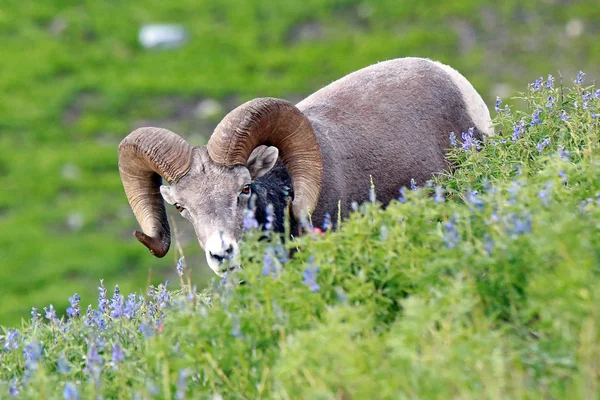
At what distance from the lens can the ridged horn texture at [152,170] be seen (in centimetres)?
982

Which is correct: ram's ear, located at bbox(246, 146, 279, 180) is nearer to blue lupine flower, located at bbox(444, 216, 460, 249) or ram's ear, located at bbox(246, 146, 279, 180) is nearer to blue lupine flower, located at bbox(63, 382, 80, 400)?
blue lupine flower, located at bbox(444, 216, 460, 249)

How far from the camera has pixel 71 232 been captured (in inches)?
989

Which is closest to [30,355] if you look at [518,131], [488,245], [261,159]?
[488,245]

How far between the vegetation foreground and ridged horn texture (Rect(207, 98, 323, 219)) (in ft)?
9.65

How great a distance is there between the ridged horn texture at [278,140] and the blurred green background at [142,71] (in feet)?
41.3

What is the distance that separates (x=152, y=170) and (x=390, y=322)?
16.7 ft

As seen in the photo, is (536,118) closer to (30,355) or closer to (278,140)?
(278,140)

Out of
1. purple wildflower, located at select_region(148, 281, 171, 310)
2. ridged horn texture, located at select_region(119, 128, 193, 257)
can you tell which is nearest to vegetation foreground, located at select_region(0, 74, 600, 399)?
purple wildflower, located at select_region(148, 281, 171, 310)

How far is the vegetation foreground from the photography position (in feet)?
15.7

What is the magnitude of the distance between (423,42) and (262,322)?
25600 millimetres

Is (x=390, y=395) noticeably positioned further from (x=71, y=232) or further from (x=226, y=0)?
(x=226, y=0)

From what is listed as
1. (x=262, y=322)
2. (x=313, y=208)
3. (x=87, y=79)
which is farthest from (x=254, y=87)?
(x=262, y=322)

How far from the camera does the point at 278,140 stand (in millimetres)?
10023

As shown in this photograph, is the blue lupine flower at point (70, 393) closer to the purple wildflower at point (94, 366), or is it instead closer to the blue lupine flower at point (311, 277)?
the purple wildflower at point (94, 366)
